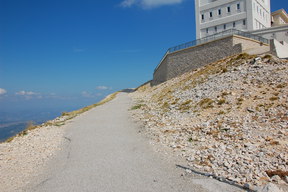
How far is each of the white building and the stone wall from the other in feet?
53.8

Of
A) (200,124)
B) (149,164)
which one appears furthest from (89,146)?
(200,124)

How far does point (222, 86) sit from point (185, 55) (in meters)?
21.4

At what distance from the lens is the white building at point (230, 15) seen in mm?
47031

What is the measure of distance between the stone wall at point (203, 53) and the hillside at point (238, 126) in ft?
32.9

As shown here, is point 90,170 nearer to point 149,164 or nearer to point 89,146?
point 149,164

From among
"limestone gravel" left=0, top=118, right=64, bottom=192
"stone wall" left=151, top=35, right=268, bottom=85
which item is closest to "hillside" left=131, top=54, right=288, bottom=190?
"limestone gravel" left=0, top=118, right=64, bottom=192

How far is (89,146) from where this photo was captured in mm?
11484

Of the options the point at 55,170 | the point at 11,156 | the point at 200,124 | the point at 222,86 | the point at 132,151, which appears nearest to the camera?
the point at 55,170

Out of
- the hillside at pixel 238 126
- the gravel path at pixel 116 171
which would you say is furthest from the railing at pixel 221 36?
the gravel path at pixel 116 171

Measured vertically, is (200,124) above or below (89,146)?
above

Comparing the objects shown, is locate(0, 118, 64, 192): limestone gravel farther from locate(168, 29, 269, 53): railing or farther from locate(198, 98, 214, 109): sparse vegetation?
locate(168, 29, 269, 53): railing

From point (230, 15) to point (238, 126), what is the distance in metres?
47.4

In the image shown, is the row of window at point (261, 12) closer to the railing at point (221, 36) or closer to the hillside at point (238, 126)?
the railing at point (221, 36)

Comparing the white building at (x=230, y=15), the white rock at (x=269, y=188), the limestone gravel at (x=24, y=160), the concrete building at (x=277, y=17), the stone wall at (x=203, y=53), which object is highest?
the concrete building at (x=277, y=17)
